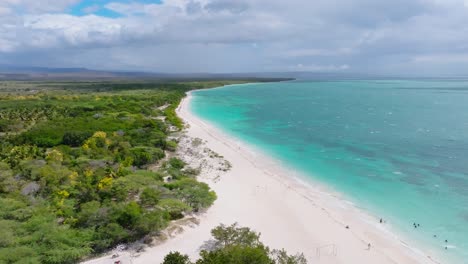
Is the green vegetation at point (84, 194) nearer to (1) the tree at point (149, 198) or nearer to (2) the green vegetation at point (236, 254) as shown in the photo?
(1) the tree at point (149, 198)

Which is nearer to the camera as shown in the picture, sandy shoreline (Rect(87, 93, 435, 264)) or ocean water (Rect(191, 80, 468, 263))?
sandy shoreline (Rect(87, 93, 435, 264))

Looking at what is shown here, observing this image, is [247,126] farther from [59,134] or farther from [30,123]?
[30,123]

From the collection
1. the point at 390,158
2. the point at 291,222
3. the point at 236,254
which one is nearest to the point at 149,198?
the point at 236,254

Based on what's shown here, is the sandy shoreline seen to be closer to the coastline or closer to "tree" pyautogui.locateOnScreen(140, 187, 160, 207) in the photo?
the coastline

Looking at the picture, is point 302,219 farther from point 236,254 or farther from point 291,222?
point 236,254

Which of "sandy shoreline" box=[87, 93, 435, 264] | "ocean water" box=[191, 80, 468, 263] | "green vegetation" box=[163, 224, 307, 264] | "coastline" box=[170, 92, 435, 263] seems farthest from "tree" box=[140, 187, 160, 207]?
"ocean water" box=[191, 80, 468, 263]

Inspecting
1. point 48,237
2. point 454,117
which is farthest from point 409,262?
point 454,117
